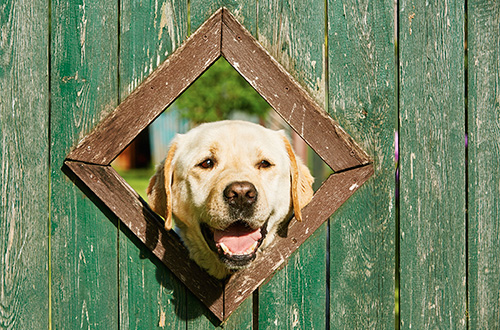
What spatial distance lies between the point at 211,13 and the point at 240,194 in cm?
102

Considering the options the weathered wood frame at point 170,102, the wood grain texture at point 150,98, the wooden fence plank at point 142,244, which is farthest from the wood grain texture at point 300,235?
the wood grain texture at point 150,98

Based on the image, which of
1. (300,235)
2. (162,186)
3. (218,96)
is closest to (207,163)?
(162,186)

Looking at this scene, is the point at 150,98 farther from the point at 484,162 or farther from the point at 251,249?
the point at 484,162

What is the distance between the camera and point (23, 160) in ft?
8.38

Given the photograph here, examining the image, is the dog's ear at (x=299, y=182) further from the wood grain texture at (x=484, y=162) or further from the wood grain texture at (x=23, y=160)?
the wood grain texture at (x=23, y=160)

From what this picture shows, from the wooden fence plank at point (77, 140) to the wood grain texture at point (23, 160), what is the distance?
55mm

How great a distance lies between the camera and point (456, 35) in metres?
2.82

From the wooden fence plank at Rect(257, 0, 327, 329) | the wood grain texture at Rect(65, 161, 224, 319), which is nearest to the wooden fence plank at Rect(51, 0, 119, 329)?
the wood grain texture at Rect(65, 161, 224, 319)

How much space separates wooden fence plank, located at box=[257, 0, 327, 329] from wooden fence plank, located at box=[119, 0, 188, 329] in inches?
18.5

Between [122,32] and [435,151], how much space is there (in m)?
1.89

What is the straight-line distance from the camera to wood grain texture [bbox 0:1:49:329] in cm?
254

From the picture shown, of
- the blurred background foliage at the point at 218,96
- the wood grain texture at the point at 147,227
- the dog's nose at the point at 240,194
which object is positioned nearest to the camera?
the dog's nose at the point at 240,194

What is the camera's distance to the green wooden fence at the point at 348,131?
257 cm

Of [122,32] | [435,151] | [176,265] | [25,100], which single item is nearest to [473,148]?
[435,151]
